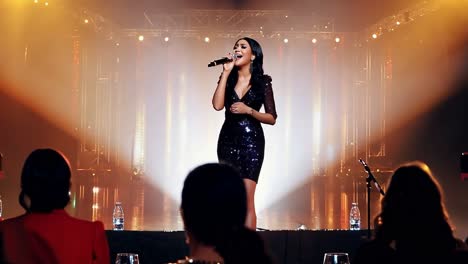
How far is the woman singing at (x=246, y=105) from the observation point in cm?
509

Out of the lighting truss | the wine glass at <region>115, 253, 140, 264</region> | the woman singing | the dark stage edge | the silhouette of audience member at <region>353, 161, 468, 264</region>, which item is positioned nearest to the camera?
the silhouette of audience member at <region>353, 161, 468, 264</region>

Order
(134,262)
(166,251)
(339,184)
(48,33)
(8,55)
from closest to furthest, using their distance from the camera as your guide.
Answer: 1. (134,262)
2. (166,251)
3. (8,55)
4. (48,33)
5. (339,184)

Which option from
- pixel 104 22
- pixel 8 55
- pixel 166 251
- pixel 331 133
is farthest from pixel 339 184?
pixel 166 251

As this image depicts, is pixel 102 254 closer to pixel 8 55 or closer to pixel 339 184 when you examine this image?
pixel 8 55

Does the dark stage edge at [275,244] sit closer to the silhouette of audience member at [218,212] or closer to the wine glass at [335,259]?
the wine glass at [335,259]

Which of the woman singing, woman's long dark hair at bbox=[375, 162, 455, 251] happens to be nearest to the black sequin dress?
the woman singing

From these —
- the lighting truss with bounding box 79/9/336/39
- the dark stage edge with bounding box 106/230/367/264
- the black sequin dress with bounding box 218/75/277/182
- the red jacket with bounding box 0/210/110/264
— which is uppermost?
the lighting truss with bounding box 79/9/336/39

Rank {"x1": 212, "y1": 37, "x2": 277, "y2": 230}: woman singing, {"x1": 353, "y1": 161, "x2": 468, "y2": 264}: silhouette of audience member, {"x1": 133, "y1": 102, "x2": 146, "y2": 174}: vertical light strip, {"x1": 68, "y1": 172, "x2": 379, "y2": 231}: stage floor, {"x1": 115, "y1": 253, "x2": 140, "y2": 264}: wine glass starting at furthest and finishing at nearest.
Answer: {"x1": 133, "y1": 102, "x2": 146, "y2": 174}: vertical light strip, {"x1": 68, "y1": 172, "x2": 379, "y2": 231}: stage floor, {"x1": 212, "y1": 37, "x2": 277, "y2": 230}: woman singing, {"x1": 115, "y1": 253, "x2": 140, "y2": 264}: wine glass, {"x1": 353, "y1": 161, "x2": 468, "y2": 264}: silhouette of audience member

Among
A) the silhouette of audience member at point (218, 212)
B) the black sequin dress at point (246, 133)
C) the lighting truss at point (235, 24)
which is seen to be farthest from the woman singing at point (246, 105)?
the lighting truss at point (235, 24)

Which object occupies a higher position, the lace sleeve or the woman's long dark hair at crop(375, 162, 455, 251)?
the lace sleeve

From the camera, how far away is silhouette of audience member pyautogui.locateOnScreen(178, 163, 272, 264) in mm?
1737

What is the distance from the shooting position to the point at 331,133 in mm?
17062

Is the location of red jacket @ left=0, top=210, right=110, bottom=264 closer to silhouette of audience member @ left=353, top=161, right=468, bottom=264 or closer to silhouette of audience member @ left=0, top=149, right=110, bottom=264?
silhouette of audience member @ left=0, top=149, right=110, bottom=264

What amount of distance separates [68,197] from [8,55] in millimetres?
11083
